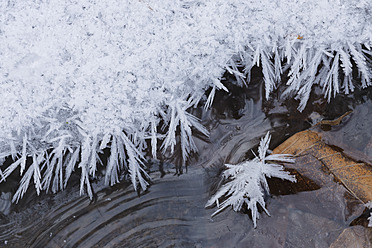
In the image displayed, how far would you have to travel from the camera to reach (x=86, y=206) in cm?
200

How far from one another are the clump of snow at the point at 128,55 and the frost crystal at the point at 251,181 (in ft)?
1.48

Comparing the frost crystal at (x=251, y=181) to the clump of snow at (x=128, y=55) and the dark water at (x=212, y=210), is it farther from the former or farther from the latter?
the clump of snow at (x=128, y=55)

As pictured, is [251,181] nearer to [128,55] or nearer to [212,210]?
[212,210]

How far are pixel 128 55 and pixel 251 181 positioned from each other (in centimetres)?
101

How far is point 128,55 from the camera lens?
1.79 m

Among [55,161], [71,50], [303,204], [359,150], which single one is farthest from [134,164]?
[359,150]

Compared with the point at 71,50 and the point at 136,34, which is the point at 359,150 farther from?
the point at 71,50

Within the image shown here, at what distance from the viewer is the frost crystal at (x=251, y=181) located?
1826 millimetres

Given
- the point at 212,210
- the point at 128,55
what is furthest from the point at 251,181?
the point at 128,55

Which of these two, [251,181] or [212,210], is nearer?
[251,181]

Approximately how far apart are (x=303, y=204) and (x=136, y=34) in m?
1.41

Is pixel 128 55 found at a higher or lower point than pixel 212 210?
higher

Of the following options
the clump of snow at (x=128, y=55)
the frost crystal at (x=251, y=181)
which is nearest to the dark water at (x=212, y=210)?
the frost crystal at (x=251, y=181)

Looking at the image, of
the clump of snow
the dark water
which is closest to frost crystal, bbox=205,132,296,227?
the dark water
